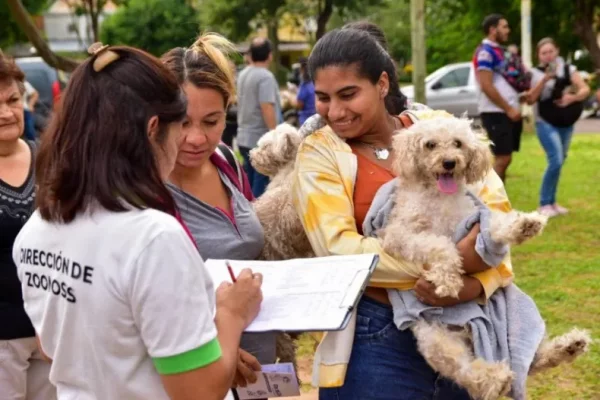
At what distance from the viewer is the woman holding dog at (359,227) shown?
2762mm

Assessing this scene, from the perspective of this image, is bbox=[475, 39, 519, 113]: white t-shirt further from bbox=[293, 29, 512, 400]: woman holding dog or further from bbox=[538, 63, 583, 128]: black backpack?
bbox=[293, 29, 512, 400]: woman holding dog

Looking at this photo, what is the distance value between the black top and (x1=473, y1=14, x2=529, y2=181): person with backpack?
23.5 ft

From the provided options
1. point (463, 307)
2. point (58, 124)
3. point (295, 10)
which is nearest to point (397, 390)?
point (463, 307)

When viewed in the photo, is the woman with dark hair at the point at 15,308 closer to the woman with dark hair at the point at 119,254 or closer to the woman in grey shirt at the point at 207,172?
the woman in grey shirt at the point at 207,172

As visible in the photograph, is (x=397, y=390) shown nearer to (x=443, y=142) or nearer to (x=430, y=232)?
(x=430, y=232)

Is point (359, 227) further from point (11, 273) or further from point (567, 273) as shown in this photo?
point (567, 273)

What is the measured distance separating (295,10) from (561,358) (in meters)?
41.8

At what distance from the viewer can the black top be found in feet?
10.6

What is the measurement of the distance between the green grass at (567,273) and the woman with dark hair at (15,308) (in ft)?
9.56

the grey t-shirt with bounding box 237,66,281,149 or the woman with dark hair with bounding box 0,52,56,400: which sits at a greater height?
the woman with dark hair with bounding box 0,52,56,400

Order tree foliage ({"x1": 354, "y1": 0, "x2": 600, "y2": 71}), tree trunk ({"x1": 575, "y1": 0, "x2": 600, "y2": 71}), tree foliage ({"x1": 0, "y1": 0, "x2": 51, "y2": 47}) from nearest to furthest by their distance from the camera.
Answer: tree trunk ({"x1": 575, "y1": 0, "x2": 600, "y2": 71}), tree foliage ({"x1": 0, "y1": 0, "x2": 51, "y2": 47}), tree foliage ({"x1": 354, "y1": 0, "x2": 600, "y2": 71})

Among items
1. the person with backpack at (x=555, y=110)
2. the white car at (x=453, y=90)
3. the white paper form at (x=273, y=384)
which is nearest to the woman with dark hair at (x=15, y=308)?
the white paper form at (x=273, y=384)

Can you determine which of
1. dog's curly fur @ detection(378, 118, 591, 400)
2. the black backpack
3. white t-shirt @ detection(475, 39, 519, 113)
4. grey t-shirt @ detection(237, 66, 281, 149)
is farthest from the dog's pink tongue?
the black backpack

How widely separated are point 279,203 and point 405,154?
68 cm
